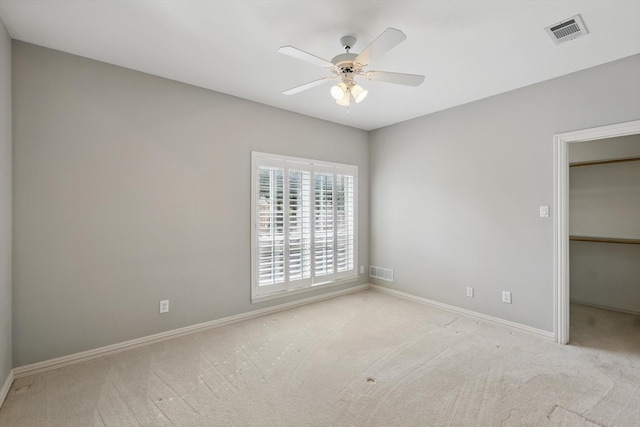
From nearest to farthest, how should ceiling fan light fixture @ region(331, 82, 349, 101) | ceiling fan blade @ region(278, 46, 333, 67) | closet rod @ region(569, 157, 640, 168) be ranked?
ceiling fan blade @ region(278, 46, 333, 67)
ceiling fan light fixture @ region(331, 82, 349, 101)
closet rod @ region(569, 157, 640, 168)

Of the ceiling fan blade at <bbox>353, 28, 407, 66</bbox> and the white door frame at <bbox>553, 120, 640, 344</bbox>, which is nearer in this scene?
the ceiling fan blade at <bbox>353, 28, 407, 66</bbox>

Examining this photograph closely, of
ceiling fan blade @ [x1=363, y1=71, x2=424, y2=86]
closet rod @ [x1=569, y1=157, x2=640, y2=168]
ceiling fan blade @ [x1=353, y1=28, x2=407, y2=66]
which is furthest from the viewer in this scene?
closet rod @ [x1=569, y1=157, x2=640, y2=168]

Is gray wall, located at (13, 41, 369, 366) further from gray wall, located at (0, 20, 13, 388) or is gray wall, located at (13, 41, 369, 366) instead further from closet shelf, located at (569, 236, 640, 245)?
closet shelf, located at (569, 236, 640, 245)

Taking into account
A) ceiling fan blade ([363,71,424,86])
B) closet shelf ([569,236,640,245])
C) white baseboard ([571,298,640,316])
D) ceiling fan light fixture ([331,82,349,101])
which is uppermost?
ceiling fan blade ([363,71,424,86])

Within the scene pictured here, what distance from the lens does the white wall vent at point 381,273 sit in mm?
4797

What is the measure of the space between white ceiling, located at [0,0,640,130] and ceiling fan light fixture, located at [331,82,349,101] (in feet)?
1.20

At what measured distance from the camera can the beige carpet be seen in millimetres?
1979

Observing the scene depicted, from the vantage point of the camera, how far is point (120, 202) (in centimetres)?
287

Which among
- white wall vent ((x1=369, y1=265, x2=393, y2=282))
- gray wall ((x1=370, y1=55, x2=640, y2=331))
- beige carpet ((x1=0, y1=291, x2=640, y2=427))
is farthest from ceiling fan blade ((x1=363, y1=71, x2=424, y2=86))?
white wall vent ((x1=369, y1=265, x2=393, y2=282))

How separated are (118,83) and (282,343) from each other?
298 centimetres

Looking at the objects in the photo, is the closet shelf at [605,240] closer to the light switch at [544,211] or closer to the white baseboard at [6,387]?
the light switch at [544,211]

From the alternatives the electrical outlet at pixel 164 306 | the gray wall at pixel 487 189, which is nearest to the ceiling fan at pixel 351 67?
the gray wall at pixel 487 189

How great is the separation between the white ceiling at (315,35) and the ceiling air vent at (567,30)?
0.05m

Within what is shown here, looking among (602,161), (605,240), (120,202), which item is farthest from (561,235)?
(120,202)
